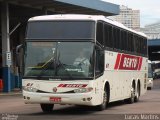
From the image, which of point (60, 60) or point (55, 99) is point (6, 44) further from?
point (55, 99)

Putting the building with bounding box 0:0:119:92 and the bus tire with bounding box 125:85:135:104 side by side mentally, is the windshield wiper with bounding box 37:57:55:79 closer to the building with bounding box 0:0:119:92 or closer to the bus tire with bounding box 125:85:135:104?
the bus tire with bounding box 125:85:135:104

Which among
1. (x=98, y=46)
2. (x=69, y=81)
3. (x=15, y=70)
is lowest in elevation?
(x=15, y=70)

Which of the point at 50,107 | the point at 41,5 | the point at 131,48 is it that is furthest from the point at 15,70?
the point at 50,107

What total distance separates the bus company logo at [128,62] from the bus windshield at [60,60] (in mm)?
3999

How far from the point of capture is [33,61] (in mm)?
16828

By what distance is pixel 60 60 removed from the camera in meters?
16.7

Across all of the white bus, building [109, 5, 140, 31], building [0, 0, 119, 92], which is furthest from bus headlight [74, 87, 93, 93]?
building [109, 5, 140, 31]

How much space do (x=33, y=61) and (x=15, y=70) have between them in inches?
1168

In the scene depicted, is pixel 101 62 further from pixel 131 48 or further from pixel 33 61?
pixel 131 48

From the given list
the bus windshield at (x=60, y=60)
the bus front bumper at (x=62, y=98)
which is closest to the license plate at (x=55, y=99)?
the bus front bumper at (x=62, y=98)

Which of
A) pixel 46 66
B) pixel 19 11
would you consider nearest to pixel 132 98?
pixel 46 66

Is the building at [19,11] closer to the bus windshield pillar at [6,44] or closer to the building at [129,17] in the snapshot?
the bus windshield pillar at [6,44]

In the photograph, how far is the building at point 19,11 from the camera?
39938 mm

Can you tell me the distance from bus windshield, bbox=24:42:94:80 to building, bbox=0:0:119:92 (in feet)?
71.1
